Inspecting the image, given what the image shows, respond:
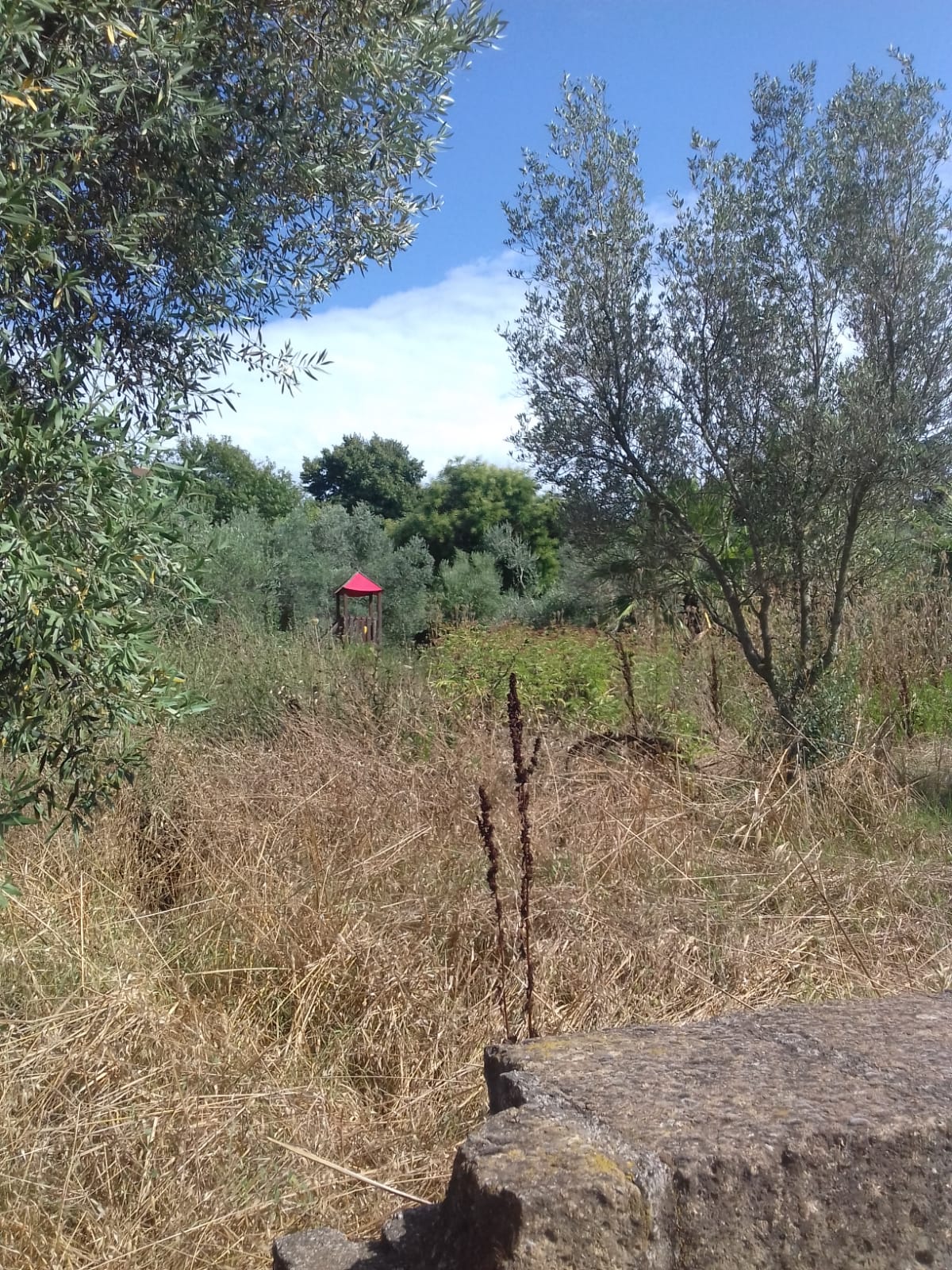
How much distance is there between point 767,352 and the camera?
22.7ft

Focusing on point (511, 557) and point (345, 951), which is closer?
point (345, 951)

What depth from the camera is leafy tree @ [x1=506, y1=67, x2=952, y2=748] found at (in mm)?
6724

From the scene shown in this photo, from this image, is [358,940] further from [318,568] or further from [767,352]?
[318,568]

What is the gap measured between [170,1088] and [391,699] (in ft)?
14.3

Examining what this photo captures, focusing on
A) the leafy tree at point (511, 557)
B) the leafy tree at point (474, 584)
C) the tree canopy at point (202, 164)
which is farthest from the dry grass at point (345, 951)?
the leafy tree at point (511, 557)

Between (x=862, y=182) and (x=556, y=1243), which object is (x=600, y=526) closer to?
(x=862, y=182)

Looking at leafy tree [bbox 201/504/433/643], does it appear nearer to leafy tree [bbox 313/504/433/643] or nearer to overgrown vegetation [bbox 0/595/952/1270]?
leafy tree [bbox 313/504/433/643]

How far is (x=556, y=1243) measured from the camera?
1508mm

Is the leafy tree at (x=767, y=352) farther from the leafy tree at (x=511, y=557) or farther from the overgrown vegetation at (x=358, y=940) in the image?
the leafy tree at (x=511, y=557)

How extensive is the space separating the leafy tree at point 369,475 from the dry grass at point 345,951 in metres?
39.0

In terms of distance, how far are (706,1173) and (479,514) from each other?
90.1ft

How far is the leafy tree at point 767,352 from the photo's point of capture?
672 centimetres

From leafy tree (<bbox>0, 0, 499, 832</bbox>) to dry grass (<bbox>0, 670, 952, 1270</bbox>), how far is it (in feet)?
2.71

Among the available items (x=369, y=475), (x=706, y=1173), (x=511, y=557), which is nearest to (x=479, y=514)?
(x=511, y=557)
